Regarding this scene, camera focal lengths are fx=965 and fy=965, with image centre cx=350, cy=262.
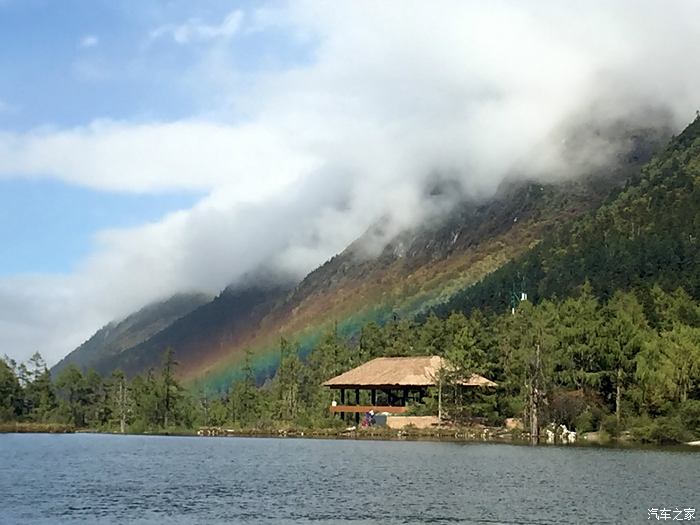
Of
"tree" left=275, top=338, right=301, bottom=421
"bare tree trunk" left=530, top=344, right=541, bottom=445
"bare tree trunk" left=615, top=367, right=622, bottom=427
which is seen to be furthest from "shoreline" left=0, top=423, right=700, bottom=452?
"tree" left=275, top=338, right=301, bottom=421

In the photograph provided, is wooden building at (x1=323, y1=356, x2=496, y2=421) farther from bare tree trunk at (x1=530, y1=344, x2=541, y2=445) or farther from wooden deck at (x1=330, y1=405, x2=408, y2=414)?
bare tree trunk at (x1=530, y1=344, x2=541, y2=445)

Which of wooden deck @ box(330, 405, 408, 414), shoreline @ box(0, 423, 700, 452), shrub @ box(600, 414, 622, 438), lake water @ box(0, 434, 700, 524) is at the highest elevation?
wooden deck @ box(330, 405, 408, 414)

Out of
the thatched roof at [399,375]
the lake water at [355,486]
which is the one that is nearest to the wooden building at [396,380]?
the thatched roof at [399,375]

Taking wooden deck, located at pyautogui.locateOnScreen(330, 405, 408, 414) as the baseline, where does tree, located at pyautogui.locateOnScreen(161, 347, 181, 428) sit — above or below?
above

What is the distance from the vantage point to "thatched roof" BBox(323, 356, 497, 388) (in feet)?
350

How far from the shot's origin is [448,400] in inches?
4156

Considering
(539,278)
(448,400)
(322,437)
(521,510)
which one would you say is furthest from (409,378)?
(539,278)

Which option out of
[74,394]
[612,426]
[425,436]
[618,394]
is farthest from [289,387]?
[74,394]

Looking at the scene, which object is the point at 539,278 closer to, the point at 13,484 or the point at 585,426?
the point at 585,426

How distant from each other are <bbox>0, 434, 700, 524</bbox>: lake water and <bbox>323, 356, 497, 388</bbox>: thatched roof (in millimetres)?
26261

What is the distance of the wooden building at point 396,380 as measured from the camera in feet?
355

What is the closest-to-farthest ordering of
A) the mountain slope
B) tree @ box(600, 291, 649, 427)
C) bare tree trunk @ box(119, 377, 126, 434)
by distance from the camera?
tree @ box(600, 291, 649, 427) < the mountain slope < bare tree trunk @ box(119, 377, 126, 434)

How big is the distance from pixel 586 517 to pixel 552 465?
24134mm

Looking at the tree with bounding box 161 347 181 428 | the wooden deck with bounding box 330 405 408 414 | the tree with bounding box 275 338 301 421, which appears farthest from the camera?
the tree with bounding box 161 347 181 428
